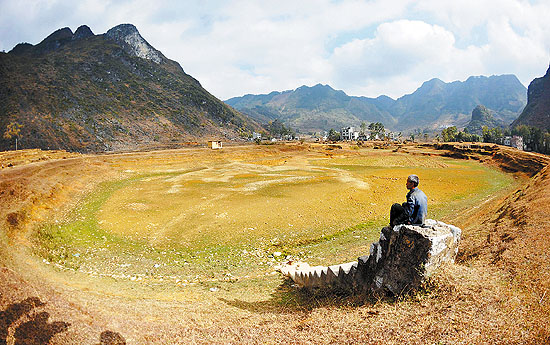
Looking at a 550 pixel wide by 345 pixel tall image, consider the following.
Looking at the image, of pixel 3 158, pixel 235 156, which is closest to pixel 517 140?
pixel 235 156

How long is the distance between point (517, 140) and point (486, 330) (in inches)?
6828

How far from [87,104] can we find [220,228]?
142 m

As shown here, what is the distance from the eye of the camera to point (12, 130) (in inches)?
3516

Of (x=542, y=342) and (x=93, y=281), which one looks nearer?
(x=542, y=342)

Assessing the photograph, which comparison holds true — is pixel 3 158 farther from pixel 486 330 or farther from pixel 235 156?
pixel 486 330

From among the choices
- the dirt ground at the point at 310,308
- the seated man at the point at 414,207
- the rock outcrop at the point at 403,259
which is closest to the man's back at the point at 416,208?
the seated man at the point at 414,207

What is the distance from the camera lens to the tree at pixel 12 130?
8751cm

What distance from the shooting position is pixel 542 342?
5.01m

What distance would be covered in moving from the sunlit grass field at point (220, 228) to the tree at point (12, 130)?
3234 inches

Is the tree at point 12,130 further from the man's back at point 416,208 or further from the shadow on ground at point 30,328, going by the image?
the man's back at point 416,208

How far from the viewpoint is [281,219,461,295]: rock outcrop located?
770 cm

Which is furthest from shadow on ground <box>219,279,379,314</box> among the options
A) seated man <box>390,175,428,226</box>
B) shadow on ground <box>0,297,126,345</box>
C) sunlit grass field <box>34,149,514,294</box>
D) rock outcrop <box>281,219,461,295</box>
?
shadow on ground <box>0,297,126,345</box>

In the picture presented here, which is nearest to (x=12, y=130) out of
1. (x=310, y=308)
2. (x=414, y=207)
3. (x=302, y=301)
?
(x=302, y=301)

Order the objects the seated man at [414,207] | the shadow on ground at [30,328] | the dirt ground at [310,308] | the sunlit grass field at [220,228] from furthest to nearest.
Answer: the sunlit grass field at [220,228], the seated man at [414,207], the shadow on ground at [30,328], the dirt ground at [310,308]
